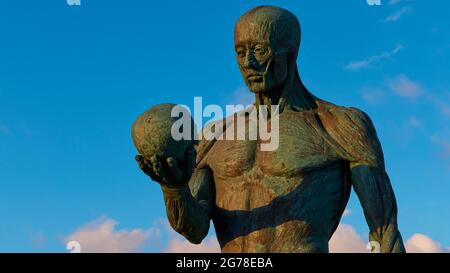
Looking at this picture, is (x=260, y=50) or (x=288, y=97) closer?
(x=260, y=50)

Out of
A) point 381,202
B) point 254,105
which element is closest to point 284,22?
point 254,105

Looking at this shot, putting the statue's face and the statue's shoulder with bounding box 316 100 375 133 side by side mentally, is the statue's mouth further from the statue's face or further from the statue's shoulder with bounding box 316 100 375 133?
the statue's shoulder with bounding box 316 100 375 133

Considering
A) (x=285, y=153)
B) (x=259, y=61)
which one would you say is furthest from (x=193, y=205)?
(x=259, y=61)

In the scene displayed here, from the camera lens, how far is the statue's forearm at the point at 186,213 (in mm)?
12239

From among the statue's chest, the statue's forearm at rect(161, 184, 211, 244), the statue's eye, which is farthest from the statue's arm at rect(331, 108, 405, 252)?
the statue's forearm at rect(161, 184, 211, 244)

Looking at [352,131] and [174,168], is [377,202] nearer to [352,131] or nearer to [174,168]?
[352,131]

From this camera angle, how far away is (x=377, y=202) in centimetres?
1295

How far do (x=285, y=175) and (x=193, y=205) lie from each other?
3.54 feet
